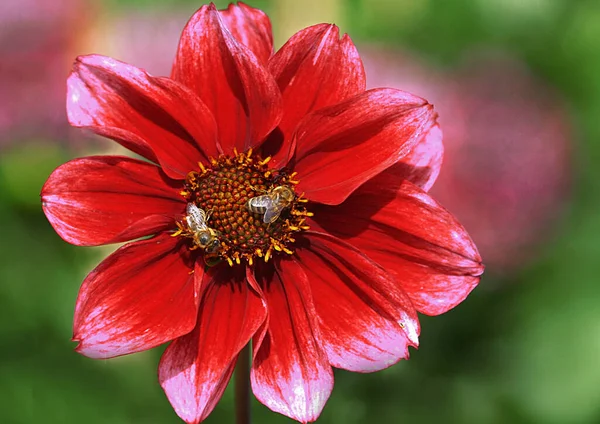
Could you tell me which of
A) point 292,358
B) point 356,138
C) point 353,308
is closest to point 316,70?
point 356,138

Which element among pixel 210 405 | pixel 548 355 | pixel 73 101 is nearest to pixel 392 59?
pixel 548 355

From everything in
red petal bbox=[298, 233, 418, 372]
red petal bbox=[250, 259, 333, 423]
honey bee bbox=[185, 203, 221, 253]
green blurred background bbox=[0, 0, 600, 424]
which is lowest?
green blurred background bbox=[0, 0, 600, 424]

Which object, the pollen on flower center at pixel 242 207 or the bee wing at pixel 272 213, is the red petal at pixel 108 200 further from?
the bee wing at pixel 272 213

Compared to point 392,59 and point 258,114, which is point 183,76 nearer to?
point 258,114

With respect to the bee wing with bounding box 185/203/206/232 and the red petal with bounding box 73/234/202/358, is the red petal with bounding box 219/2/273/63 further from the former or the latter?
the red petal with bounding box 73/234/202/358

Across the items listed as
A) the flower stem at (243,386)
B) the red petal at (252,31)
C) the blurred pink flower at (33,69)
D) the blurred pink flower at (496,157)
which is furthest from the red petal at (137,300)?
the blurred pink flower at (33,69)

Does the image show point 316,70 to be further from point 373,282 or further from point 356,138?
point 373,282

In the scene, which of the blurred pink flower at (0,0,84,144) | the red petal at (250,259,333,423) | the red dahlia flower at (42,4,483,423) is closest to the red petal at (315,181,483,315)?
the red dahlia flower at (42,4,483,423)
